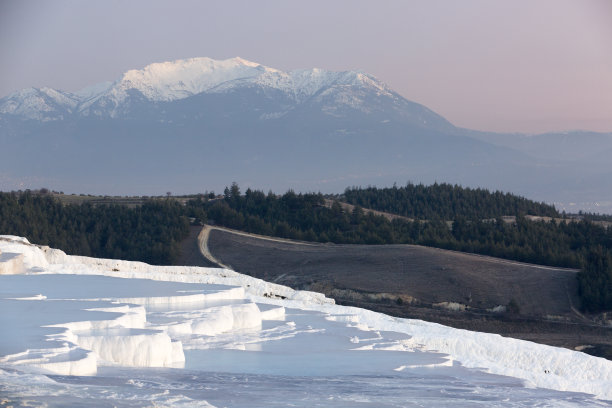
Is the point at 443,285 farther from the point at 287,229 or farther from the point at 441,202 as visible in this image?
the point at 441,202

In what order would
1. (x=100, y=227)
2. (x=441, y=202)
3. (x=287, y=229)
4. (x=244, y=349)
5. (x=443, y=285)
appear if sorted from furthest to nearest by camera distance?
1. (x=441, y=202)
2. (x=287, y=229)
3. (x=100, y=227)
4. (x=443, y=285)
5. (x=244, y=349)

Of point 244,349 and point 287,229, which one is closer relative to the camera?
point 244,349

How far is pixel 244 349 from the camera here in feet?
52.3

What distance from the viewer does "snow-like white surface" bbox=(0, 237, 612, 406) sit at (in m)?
12.2

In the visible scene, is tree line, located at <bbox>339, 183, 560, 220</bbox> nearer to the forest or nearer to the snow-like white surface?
the forest

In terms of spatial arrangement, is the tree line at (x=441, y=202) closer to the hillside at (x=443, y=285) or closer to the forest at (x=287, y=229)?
the forest at (x=287, y=229)

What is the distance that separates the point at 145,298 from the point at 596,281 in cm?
2220

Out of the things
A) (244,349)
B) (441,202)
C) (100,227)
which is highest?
(441,202)

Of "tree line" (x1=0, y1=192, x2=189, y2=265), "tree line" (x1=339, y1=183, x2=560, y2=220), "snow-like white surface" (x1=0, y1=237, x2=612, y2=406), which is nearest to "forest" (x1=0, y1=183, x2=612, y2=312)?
"tree line" (x1=0, y1=192, x2=189, y2=265)

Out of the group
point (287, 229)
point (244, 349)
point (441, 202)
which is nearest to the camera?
point (244, 349)

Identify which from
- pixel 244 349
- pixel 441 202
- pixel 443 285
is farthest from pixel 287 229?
pixel 244 349

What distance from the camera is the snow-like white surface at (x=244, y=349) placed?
480 inches

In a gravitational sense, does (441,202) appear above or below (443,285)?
above

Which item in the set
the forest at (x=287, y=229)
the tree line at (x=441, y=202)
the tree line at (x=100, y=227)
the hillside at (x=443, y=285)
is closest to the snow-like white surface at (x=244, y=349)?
the hillside at (x=443, y=285)
